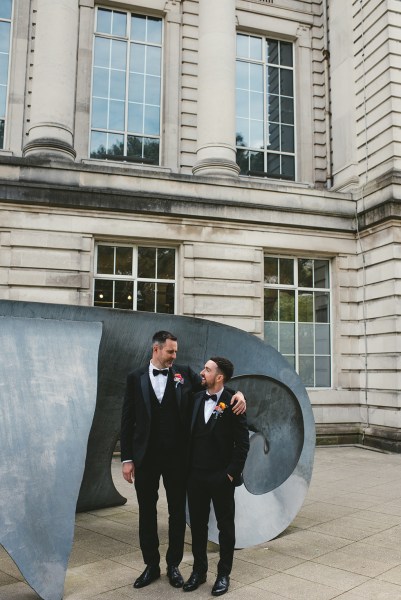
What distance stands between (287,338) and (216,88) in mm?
6616

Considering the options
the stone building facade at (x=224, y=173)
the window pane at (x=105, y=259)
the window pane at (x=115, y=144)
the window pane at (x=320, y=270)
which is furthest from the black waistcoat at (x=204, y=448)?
the window pane at (x=115, y=144)

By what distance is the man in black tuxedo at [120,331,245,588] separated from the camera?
417cm

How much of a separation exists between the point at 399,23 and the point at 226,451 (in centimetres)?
1319

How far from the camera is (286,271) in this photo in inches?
554

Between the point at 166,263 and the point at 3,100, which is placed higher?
the point at 3,100

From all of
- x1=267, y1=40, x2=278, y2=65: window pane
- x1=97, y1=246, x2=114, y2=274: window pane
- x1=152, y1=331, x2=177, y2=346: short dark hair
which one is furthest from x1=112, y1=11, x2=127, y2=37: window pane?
x1=152, y1=331, x2=177, y2=346: short dark hair

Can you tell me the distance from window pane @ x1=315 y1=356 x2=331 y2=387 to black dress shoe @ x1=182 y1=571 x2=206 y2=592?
33.7 ft

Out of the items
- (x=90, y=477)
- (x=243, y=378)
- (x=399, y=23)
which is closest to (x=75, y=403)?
(x=243, y=378)

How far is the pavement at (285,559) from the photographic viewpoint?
13.4 feet

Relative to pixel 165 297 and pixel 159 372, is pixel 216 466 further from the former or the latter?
pixel 165 297

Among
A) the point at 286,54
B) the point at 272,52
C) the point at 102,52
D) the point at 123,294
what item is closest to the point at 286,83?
the point at 286,54

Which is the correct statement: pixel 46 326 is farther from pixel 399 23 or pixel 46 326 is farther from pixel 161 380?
pixel 399 23

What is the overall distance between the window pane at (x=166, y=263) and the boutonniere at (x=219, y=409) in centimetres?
905

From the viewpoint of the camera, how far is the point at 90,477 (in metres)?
6.56
